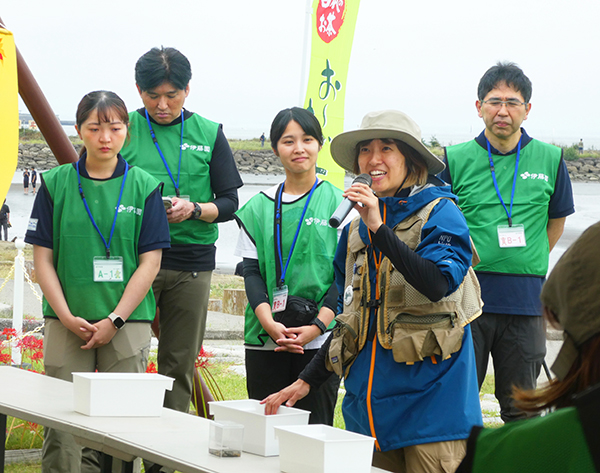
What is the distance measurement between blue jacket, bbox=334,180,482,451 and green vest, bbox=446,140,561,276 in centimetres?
152

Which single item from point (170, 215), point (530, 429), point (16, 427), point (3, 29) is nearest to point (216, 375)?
point (16, 427)

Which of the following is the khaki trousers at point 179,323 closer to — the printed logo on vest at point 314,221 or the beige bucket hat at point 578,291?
the printed logo on vest at point 314,221

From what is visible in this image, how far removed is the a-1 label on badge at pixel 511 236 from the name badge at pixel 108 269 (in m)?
1.86

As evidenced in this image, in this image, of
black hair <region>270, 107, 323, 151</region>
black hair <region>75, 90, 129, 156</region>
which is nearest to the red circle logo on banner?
black hair <region>270, 107, 323, 151</region>

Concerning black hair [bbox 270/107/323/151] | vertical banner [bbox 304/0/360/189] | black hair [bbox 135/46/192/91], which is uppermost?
vertical banner [bbox 304/0/360/189]

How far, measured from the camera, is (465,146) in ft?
13.3

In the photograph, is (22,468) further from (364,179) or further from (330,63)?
(330,63)

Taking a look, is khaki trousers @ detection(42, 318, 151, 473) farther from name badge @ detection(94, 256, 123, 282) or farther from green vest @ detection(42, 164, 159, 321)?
name badge @ detection(94, 256, 123, 282)

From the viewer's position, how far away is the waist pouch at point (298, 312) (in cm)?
332

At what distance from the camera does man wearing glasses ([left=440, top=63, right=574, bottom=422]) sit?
150 inches

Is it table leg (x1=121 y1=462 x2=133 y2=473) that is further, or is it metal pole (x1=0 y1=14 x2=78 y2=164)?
metal pole (x1=0 y1=14 x2=78 y2=164)

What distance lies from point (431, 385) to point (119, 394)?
3.32 feet

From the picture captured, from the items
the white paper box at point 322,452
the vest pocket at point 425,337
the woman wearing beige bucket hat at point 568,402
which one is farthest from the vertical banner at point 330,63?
the woman wearing beige bucket hat at point 568,402

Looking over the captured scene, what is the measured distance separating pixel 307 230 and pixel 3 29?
1588 mm
